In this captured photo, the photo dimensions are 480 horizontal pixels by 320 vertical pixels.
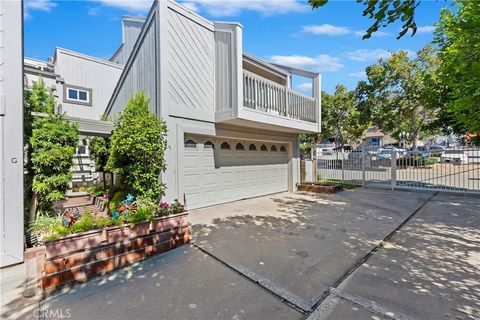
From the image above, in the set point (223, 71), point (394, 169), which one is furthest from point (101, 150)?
point (394, 169)

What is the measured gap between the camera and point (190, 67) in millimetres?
6238

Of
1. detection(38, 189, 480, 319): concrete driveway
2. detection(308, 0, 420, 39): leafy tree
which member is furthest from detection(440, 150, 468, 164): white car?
detection(308, 0, 420, 39): leafy tree

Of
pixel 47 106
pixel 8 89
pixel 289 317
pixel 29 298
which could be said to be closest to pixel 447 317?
pixel 289 317

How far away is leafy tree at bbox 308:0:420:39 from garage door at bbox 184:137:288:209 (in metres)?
5.10

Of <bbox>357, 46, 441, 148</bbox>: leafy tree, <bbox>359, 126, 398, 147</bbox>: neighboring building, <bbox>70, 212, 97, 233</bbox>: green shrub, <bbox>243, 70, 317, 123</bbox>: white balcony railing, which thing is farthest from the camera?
<bbox>359, 126, 398, 147</bbox>: neighboring building

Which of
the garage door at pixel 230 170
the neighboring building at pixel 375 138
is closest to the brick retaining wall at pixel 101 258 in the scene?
the garage door at pixel 230 170

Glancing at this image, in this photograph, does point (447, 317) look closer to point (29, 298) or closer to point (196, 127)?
point (29, 298)

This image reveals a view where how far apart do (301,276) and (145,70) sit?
5935 mm

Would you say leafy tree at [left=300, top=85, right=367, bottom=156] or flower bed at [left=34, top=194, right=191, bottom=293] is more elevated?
leafy tree at [left=300, top=85, right=367, bottom=156]

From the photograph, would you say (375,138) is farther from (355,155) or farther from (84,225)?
(84,225)

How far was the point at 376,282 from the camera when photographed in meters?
2.96

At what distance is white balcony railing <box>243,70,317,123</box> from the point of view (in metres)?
6.91

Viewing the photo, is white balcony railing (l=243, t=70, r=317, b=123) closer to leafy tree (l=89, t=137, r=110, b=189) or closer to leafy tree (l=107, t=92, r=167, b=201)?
leafy tree (l=107, t=92, r=167, b=201)

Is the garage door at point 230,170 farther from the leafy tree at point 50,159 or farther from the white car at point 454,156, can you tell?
the white car at point 454,156
